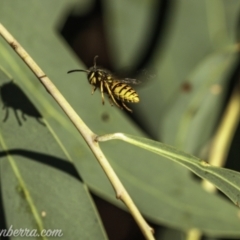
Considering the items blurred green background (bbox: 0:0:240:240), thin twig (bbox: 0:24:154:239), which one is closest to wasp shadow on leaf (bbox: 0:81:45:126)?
blurred green background (bbox: 0:0:240:240)

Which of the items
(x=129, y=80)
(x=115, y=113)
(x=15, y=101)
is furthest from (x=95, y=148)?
(x=115, y=113)

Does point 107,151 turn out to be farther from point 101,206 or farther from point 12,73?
point 101,206

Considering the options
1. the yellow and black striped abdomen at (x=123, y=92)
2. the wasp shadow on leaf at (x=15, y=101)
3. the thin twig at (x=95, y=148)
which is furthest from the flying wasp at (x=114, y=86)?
the thin twig at (x=95, y=148)

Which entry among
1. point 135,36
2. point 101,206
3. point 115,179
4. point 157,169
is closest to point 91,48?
point 135,36

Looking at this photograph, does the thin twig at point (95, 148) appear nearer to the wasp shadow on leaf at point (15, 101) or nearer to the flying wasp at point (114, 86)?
the wasp shadow on leaf at point (15, 101)

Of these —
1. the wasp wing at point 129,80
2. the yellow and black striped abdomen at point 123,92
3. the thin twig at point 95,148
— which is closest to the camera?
the thin twig at point 95,148
